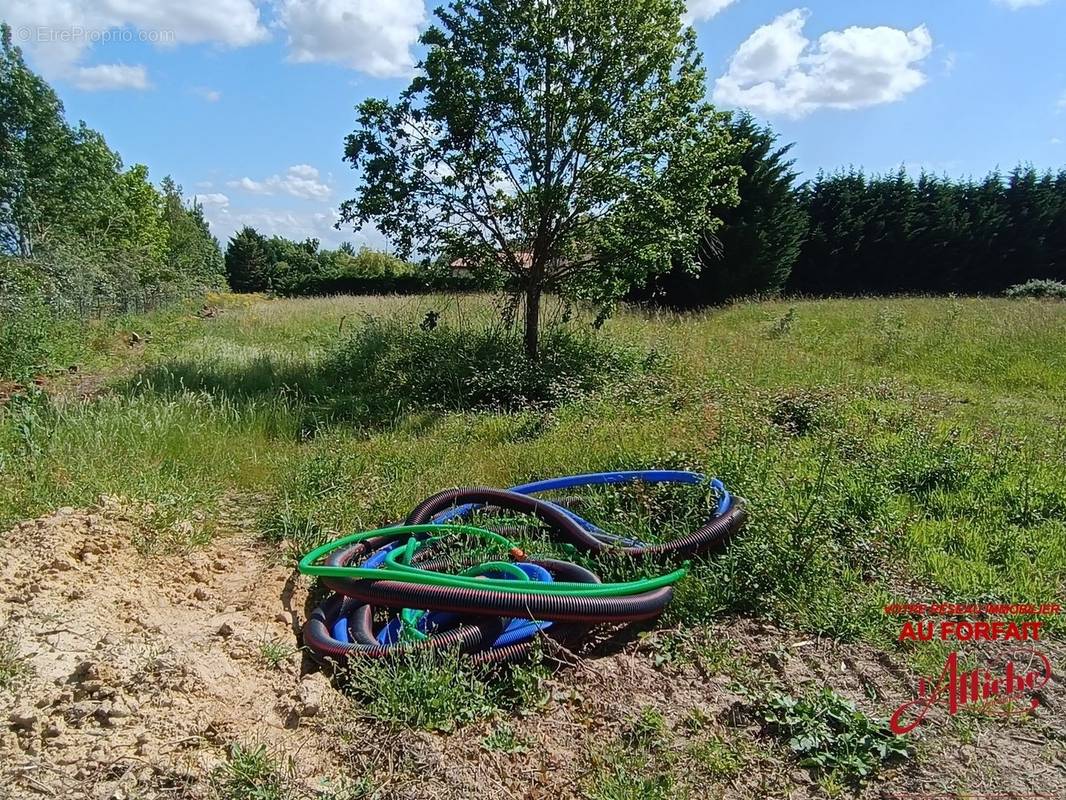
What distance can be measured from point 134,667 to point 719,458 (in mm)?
3430

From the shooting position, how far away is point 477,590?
106 inches

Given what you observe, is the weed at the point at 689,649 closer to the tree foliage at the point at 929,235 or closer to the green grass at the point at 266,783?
the green grass at the point at 266,783

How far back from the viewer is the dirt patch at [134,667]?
6.33 feet

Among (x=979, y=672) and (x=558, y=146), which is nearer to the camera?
(x=979, y=672)

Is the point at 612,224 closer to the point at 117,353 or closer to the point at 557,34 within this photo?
the point at 557,34

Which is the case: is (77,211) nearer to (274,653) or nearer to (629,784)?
(274,653)

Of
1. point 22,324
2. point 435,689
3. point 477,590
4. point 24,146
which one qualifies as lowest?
point 435,689

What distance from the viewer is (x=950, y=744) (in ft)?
6.90

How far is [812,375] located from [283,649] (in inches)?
262

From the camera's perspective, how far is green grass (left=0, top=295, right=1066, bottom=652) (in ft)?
10.1

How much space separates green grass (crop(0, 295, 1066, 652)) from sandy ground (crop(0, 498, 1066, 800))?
0.32 metres

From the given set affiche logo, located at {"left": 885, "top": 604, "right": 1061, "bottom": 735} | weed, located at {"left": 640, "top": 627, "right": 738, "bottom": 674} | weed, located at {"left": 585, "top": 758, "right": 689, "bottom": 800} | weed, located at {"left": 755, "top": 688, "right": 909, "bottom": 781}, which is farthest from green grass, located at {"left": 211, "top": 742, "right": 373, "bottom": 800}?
affiche logo, located at {"left": 885, "top": 604, "right": 1061, "bottom": 735}

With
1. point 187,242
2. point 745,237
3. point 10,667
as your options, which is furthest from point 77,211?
point 10,667

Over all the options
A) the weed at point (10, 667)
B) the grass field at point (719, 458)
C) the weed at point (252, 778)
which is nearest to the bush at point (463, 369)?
the grass field at point (719, 458)
